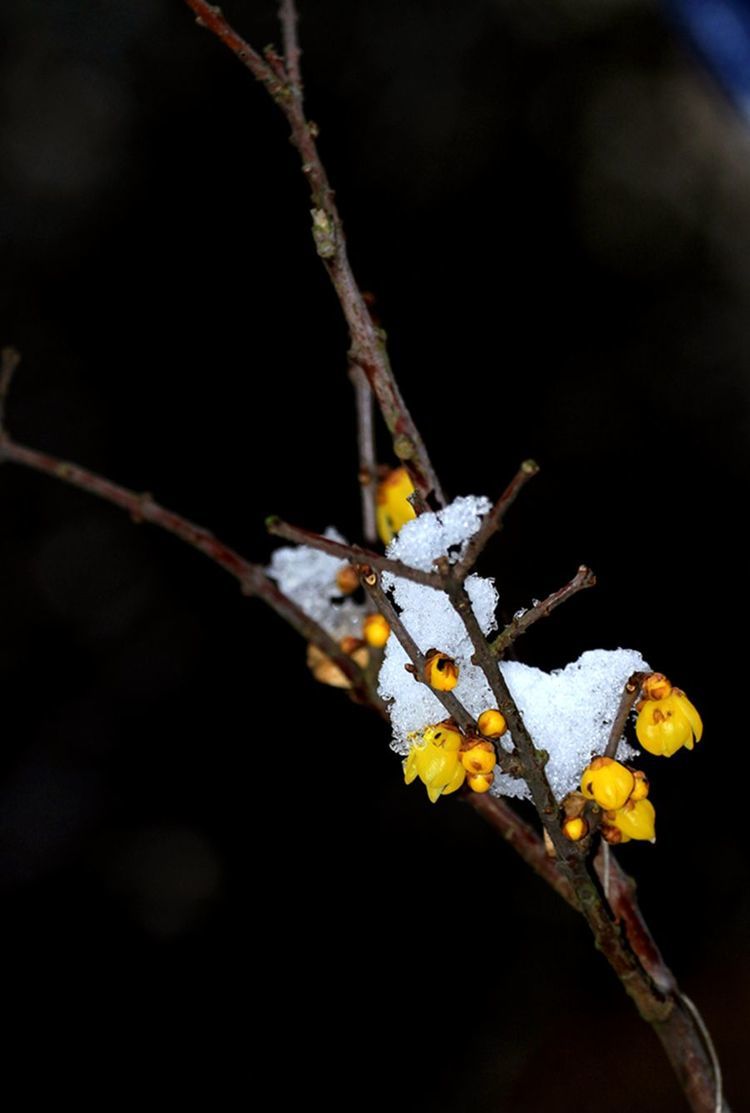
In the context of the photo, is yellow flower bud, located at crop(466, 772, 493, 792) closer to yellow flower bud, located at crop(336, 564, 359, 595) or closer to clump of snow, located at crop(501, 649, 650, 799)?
clump of snow, located at crop(501, 649, 650, 799)

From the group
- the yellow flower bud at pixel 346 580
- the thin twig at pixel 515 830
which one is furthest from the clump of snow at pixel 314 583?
the thin twig at pixel 515 830

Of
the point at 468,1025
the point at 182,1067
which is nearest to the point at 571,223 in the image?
the point at 468,1025

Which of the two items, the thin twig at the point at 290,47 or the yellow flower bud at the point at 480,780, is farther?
the thin twig at the point at 290,47

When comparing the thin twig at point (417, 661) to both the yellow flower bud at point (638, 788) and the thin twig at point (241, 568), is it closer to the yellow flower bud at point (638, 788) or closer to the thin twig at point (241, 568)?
the yellow flower bud at point (638, 788)

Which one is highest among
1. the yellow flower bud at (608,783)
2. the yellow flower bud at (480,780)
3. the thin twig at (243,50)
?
the thin twig at (243,50)

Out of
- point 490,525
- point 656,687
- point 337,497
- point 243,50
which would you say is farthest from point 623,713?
point 337,497

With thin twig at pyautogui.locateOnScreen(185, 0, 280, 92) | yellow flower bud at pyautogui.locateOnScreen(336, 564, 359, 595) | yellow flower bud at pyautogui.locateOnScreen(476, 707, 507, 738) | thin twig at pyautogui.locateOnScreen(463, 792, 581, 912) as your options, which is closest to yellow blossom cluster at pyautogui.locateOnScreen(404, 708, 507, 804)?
yellow flower bud at pyautogui.locateOnScreen(476, 707, 507, 738)
